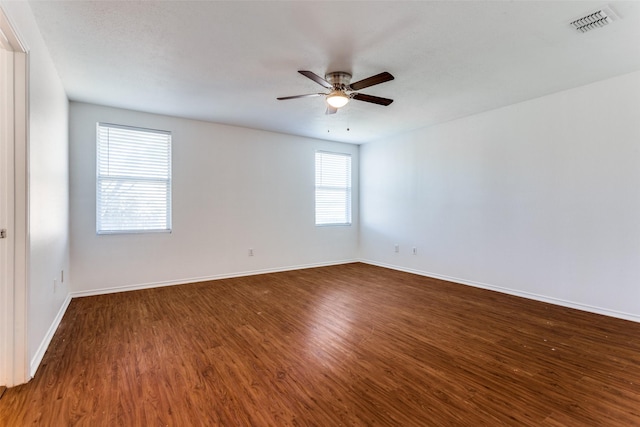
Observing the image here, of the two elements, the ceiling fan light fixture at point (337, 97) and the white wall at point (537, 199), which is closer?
the ceiling fan light fixture at point (337, 97)

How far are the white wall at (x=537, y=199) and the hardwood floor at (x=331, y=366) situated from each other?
47 cm

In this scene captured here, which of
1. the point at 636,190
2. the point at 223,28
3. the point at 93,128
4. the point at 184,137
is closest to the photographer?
the point at 223,28

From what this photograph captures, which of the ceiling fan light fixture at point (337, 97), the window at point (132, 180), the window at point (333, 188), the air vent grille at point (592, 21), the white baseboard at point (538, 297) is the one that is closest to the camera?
the air vent grille at point (592, 21)

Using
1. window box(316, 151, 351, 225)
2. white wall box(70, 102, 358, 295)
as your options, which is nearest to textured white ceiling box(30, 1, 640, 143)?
white wall box(70, 102, 358, 295)

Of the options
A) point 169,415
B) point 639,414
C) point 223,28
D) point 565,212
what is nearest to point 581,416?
point 639,414

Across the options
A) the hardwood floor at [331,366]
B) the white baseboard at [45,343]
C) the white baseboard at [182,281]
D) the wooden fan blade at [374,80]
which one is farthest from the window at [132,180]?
the wooden fan blade at [374,80]

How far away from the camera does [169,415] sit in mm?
1658

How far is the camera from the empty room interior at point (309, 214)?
1.91m

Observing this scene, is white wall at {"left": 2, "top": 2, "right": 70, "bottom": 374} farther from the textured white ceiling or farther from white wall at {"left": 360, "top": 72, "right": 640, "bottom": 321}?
white wall at {"left": 360, "top": 72, "right": 640, "bottom": 321}

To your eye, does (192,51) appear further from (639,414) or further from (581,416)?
(639,414)

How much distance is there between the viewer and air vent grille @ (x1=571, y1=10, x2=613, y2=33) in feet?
7.09

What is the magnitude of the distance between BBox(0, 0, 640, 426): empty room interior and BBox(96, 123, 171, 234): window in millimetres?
28

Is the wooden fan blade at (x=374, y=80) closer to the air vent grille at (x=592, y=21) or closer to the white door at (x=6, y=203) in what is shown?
the air vent grille at (x=592, y=21)

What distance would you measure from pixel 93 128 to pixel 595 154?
20.2ft
